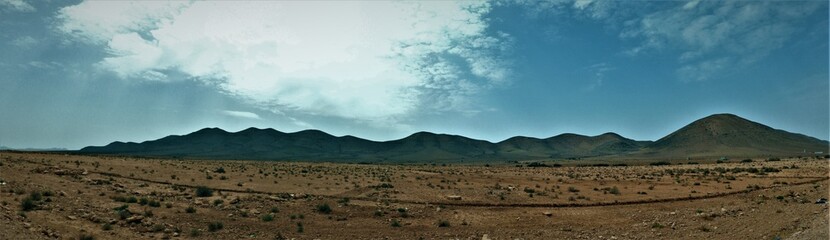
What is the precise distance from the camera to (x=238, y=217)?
20.3m

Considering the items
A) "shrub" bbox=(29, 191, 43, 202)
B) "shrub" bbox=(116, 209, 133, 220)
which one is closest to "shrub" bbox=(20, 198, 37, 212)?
"shrub" bbox=(29, 191, 43, 202)

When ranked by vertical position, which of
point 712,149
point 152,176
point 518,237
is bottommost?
point 518,237

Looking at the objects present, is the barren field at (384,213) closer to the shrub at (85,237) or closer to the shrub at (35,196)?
Result: the shrub at (35,196)

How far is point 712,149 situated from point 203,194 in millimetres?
154793

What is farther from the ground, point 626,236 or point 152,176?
point 152,176

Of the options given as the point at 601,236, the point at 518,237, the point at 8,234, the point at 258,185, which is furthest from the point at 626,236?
the point at 258,185

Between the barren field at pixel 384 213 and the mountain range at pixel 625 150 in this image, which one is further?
the mountain range at pixel 625 150

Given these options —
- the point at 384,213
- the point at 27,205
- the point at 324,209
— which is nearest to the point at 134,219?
the point at 27,205

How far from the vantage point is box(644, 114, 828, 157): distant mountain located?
13888 centimetres

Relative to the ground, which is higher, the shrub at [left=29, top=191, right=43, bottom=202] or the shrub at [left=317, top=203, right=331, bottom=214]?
the shrub at [left=29, top=191, right=43, bottom=202]

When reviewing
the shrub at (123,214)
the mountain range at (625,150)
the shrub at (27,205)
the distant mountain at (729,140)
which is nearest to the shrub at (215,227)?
the shrub at (123,214)

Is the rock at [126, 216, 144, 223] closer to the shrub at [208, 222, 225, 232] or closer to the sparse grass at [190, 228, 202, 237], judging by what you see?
the sparse grass at [190, 228, 202, 237]

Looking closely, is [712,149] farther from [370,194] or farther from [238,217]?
[238,217]

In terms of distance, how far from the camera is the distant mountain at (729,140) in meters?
139
